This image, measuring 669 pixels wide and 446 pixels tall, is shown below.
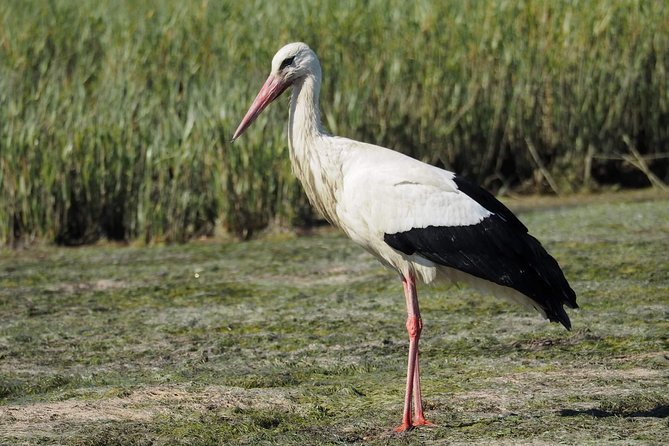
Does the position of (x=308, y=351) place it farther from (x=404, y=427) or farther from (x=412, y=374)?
(x=404, y=427)

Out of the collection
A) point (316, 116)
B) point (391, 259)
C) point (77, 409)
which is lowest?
point (77, 409)

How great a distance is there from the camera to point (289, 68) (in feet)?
17.6

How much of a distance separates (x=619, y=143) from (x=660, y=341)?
5.16m

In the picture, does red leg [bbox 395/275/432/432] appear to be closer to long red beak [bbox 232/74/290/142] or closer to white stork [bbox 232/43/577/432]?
white stork [bbox 232/43/577/432]

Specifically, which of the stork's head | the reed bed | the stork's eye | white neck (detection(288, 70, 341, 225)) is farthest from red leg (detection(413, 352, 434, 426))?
the reed bed

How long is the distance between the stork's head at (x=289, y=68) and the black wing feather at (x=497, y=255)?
857mm

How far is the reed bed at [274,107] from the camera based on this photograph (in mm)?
9023

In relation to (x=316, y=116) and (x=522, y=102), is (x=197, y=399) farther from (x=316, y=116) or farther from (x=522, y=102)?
(x=522, y=102)

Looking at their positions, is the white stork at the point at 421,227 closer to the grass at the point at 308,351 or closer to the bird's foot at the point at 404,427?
the bird's foot at the point at 404,427

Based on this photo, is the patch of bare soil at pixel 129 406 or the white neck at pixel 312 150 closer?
the patch of bare soil at pixel 129 406

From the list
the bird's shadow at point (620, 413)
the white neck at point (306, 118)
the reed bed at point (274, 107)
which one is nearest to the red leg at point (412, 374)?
the bird's shadow at point (620, 413)

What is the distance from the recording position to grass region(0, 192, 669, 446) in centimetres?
477

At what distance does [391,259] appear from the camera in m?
5.12

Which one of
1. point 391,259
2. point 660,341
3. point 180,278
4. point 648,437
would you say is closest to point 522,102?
point 180,278
